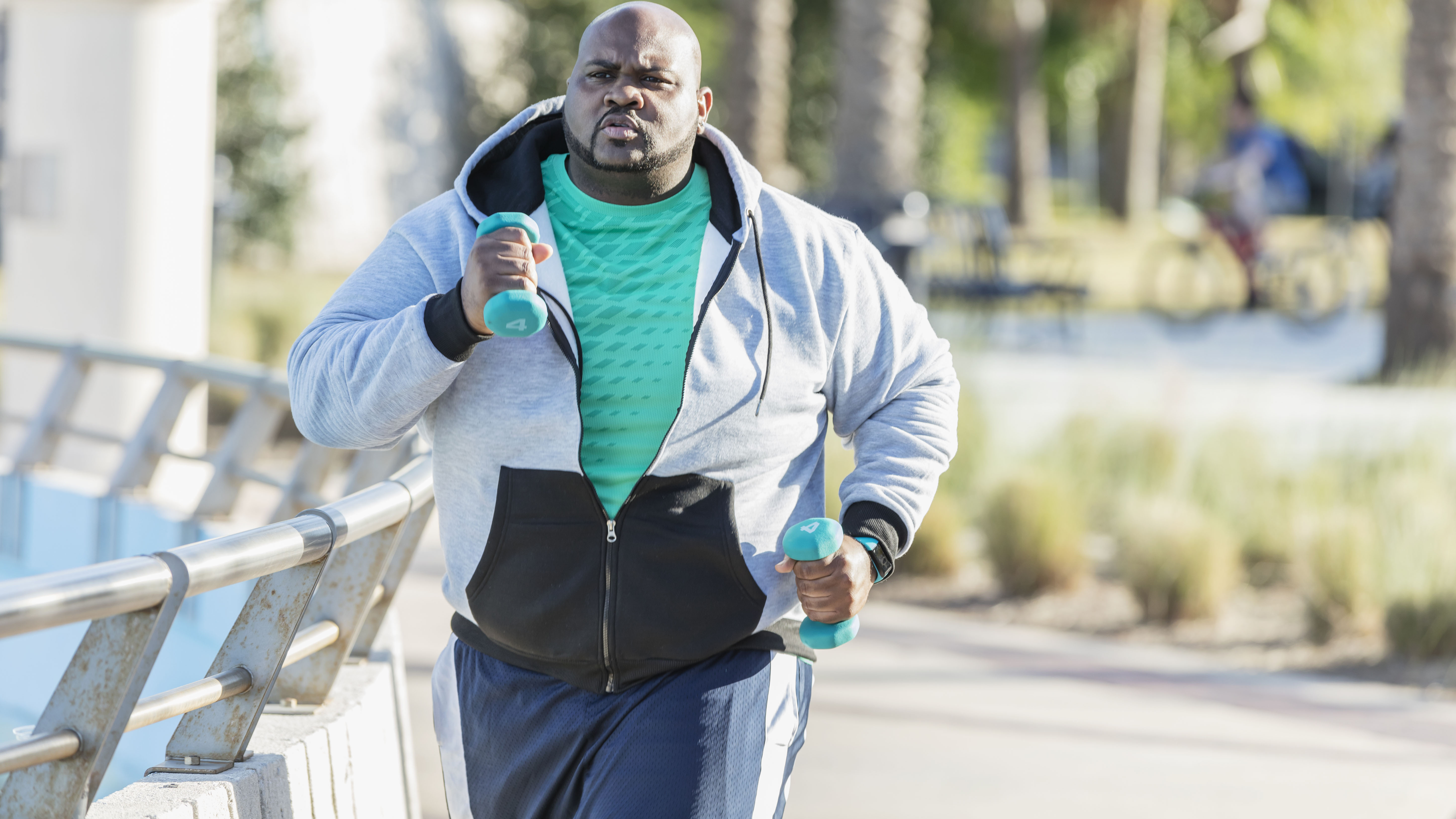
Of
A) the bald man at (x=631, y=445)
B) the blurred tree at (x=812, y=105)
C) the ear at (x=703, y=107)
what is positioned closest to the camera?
the bald man at (x=631, y=445)

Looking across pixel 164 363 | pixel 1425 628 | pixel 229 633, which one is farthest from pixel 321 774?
pixel 1425 628

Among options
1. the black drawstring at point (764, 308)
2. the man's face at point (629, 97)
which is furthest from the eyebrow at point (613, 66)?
the black drawstring at point (764, 308)

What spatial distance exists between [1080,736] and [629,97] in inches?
141

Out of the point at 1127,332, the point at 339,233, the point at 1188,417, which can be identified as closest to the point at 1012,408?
the point at 1188,417

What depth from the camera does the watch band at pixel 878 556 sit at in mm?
2592

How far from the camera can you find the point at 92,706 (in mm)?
2322

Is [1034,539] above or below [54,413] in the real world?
below

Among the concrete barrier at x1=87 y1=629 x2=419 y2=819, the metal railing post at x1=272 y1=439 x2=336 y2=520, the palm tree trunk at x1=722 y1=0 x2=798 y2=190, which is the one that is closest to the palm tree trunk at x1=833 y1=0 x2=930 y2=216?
the palm tree trunk at x1=722 y1=0 x2=798 y2=190

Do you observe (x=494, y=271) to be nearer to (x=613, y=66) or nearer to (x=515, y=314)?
(x=515, y=314)

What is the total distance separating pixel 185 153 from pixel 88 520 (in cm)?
280

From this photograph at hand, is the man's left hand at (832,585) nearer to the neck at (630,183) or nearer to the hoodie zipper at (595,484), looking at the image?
the hoodie zipper at (595,484)

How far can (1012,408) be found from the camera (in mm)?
9695

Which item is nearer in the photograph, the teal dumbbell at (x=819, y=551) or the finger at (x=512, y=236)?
the finger at (x=512, y=236)

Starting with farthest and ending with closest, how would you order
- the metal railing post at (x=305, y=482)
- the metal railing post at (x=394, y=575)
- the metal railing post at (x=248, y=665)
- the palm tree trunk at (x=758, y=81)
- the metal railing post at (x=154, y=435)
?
the palm tree trunk at (x=758, y=81)
the metal railing post at (x=154, y=435)
the metal railing post at (x=305, y=482)
the metal railing post at (x=394, y=575)
the metal railing post at (x=248, y=665)
